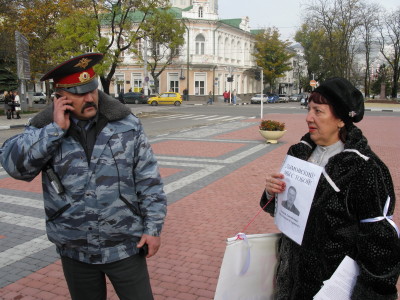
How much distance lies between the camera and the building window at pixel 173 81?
53062 mm

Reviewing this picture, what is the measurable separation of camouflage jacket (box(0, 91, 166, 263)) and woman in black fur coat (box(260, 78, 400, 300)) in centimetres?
76

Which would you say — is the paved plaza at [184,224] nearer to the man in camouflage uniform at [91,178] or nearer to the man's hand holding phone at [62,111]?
the man in camouflage uniform at [91,178]

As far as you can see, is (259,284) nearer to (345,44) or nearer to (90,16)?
(90,16)

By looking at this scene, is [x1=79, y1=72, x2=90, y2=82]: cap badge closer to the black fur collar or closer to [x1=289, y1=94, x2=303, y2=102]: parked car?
the black fur collar

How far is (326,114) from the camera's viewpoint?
1942mm

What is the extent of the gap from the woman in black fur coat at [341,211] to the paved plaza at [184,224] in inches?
71.4

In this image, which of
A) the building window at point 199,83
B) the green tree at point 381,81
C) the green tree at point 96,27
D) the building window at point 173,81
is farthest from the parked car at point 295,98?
the green tree at point 96,27

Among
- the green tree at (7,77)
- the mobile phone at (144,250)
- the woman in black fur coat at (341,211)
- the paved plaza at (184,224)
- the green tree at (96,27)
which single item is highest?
the green tree at (96,27)

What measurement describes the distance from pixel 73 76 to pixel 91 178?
540 mm

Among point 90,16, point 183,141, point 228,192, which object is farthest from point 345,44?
point 228,192

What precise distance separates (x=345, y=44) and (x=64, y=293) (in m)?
47.6

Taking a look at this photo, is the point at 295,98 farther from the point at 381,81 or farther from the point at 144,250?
the point at 144,250

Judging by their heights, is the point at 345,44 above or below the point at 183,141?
above

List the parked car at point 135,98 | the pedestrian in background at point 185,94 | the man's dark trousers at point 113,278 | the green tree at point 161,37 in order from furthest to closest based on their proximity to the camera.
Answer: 1. the pedestrian in background at point 185,94
2. the parked car at point 135,98
3. the green tree at point 161,37
4. the man's dark trousers at point 113,278
